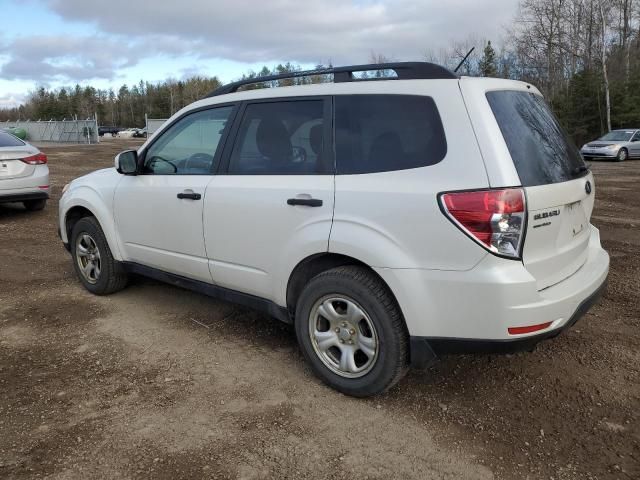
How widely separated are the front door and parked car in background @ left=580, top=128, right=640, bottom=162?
79.6ft

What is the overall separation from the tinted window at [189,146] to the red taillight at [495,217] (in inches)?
77.5

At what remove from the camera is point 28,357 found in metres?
3.98

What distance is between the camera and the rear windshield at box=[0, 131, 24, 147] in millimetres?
9086

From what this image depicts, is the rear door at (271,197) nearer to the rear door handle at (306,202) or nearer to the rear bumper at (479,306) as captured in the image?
the rear door handle at (306,202)

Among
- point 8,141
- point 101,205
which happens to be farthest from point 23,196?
point 101,205

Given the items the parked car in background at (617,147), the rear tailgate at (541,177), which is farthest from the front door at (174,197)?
the parked car in background at (617,147)

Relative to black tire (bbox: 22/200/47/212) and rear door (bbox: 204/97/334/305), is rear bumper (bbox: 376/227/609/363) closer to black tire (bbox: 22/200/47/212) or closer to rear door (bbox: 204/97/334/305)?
rear door (bbox: 204/97/334/305)

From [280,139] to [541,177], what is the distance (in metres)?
1.65

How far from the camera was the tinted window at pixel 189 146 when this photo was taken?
13.3 ft

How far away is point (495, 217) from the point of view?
2684mm

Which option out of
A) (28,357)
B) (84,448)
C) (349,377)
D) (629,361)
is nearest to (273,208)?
(349,377)

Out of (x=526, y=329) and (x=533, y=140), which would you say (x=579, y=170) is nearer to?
(x=533, y=140)

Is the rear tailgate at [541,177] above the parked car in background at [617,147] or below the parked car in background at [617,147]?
below

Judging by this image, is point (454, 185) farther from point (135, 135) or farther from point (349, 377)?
point (135, 135)
